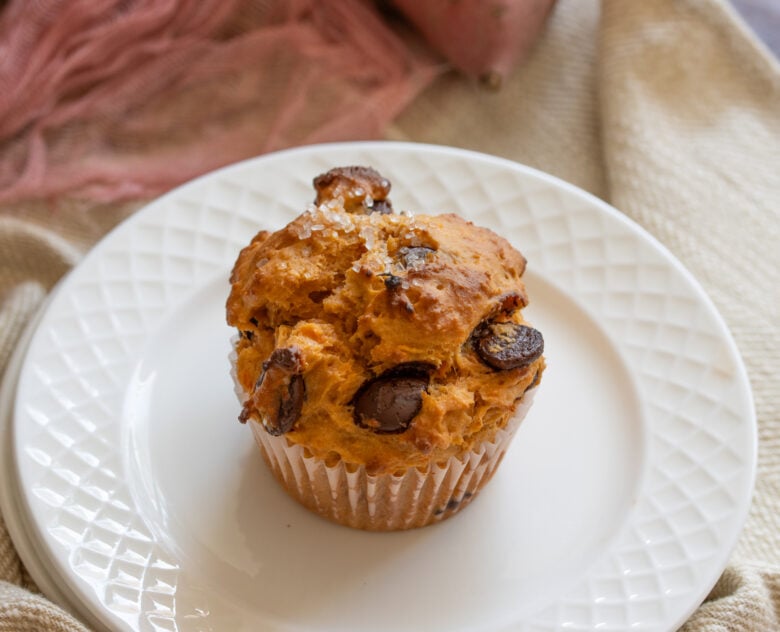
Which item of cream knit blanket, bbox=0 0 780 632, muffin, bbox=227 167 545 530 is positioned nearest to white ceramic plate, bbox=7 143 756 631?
muffin, bbox=227 167 545 530

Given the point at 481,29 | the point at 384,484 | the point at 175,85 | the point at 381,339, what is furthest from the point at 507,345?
the point at 175,85

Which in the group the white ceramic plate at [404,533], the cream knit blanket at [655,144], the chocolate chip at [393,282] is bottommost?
the white ceramic plate at [404,533]

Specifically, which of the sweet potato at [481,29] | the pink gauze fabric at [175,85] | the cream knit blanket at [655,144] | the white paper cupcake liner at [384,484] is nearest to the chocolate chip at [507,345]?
the white paper cupcake liner at [384,484]

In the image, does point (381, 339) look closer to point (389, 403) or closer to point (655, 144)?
point (389, 403)

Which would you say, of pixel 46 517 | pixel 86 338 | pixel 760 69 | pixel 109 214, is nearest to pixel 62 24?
pixel 109 214

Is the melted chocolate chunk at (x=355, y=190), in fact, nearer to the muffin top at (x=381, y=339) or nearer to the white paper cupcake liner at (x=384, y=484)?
the muffin top at (x=381, y=339)

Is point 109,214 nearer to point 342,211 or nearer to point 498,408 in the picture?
point 342,211
